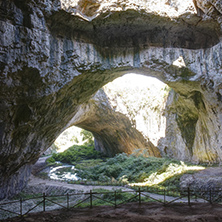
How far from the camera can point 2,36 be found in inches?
281

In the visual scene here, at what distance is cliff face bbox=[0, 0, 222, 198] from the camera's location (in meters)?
8.07

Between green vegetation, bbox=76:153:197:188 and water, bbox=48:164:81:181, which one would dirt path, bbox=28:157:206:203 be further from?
green vegetation, bbox=76:153:197:188

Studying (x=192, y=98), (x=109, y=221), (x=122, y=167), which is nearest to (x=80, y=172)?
(x=122, y=167)

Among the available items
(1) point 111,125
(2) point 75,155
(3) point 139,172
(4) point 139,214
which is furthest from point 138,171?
(2) point 75,155

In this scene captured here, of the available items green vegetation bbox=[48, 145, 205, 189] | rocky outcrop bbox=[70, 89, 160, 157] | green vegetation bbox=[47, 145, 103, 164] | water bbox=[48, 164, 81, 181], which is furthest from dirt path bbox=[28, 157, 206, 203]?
rocky outcrop bbox=[70, 89, 160, 157]

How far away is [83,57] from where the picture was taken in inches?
415

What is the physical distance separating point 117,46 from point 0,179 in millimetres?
9637

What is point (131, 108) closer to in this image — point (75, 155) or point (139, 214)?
point (75, 155)

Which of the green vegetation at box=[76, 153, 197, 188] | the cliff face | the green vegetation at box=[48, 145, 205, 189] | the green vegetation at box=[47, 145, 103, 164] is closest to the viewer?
the cliff face

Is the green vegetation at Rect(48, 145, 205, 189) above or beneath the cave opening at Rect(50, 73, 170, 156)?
beneath

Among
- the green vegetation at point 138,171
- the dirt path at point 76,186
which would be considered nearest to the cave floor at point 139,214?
the dirt path at point 76,186

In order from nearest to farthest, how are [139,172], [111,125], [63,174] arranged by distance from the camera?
[139,172] < [63,174] < [111,125]

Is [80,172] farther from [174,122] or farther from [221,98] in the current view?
[221,98]

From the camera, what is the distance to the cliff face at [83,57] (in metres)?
8.07
